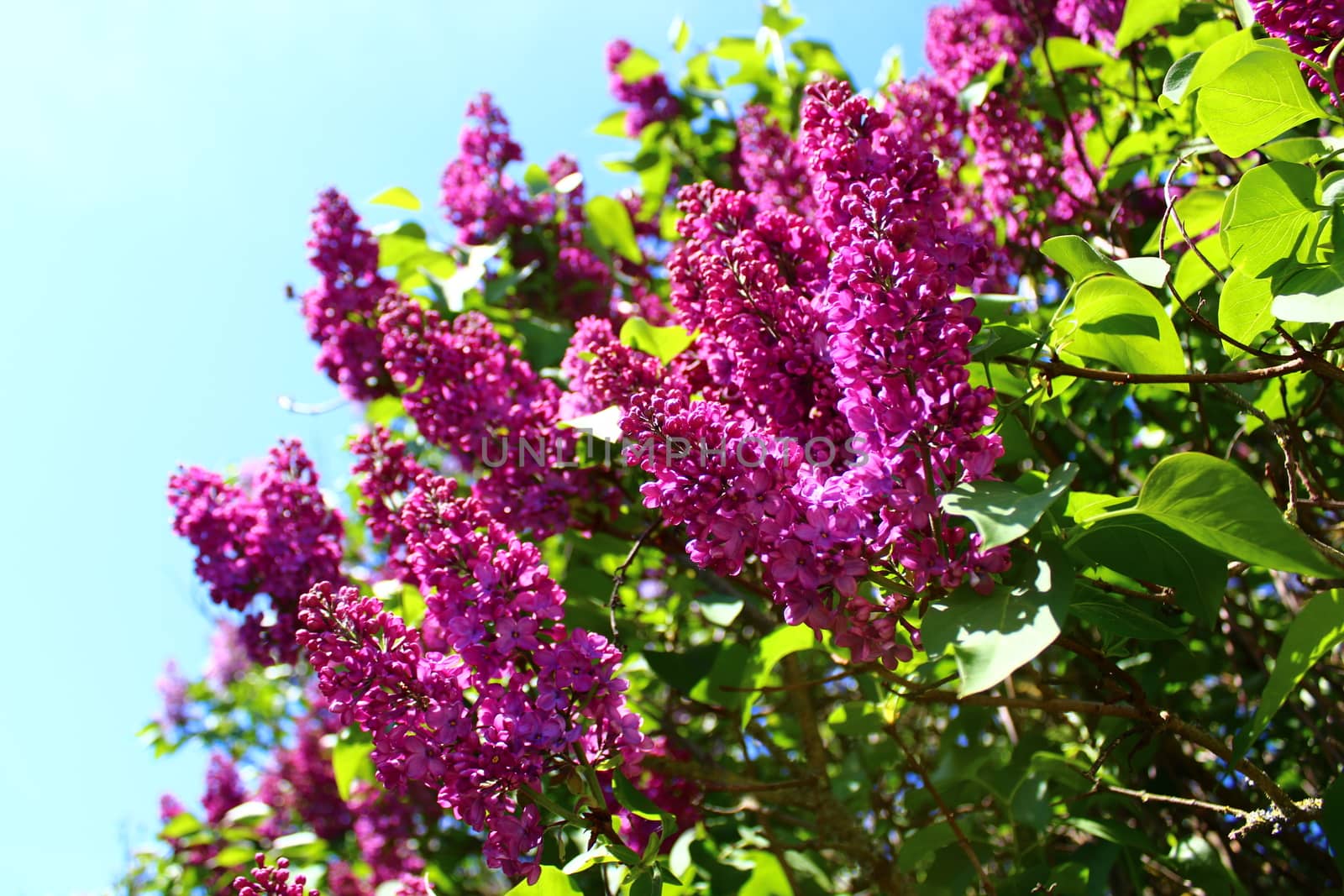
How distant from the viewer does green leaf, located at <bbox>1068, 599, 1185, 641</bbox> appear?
1.43m

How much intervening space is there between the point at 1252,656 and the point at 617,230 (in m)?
2.42

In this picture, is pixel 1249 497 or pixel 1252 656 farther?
pixel 1252 656

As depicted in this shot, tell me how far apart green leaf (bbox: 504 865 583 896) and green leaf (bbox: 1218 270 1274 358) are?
1.42 m

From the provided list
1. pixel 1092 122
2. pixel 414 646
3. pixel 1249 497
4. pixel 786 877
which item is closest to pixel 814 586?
pixel 1249 497

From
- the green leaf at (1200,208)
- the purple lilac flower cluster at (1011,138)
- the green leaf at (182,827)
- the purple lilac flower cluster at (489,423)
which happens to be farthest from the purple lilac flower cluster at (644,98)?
the green leaf at (182,827)

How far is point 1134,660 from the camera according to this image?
7.67 feet

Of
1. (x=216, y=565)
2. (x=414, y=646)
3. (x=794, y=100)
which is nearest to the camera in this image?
(x=414, y=646)

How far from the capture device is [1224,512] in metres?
1.17

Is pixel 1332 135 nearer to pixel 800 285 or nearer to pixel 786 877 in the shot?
pixel 800 285

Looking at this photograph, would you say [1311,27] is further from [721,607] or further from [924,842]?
[924,842]

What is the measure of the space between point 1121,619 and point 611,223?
8.15 feet

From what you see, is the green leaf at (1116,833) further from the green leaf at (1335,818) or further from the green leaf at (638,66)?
the green leaf at (638,66)

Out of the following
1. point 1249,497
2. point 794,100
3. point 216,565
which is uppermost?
point 794,100

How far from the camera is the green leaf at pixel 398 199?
10.8 ft
